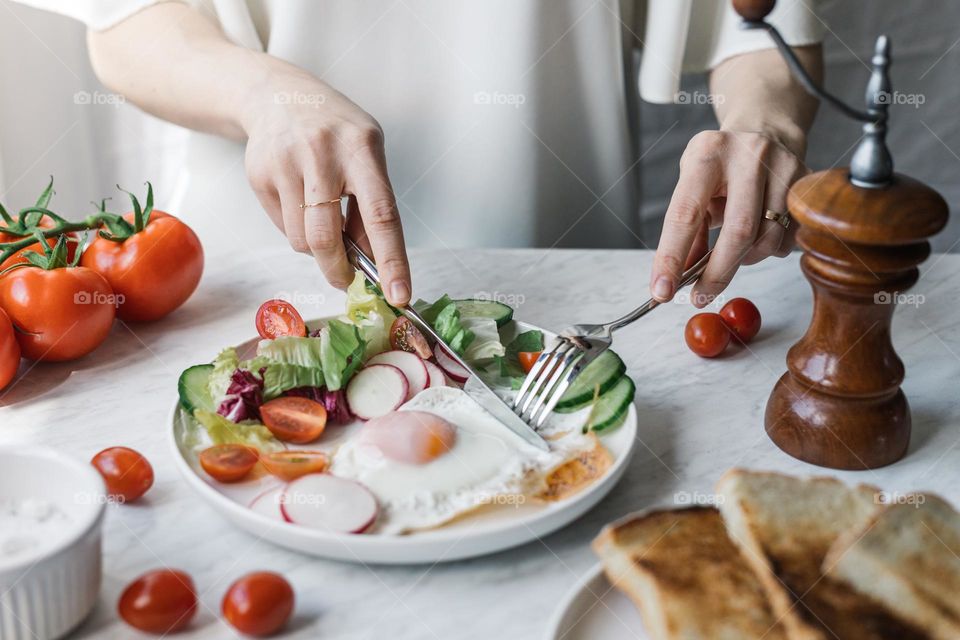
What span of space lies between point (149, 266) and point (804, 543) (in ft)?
3.98

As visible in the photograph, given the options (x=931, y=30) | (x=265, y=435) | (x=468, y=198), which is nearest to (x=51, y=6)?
(x=468, y=198)

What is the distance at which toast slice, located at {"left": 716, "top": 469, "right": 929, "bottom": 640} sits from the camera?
0.88 meters

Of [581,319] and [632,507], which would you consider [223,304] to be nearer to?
[581,319]

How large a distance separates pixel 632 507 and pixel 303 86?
3.21ft

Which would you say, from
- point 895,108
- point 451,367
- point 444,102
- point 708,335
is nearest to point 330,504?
point 451,367

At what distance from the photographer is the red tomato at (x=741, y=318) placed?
1.65 m

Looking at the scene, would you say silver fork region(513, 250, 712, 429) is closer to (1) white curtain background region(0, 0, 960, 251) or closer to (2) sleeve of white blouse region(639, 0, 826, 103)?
(2) sleeve of white blouse region(639, 0, 826, 103)

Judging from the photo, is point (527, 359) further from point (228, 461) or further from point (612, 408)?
point (228, 461)

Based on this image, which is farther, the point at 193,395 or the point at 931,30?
the point at 931,30

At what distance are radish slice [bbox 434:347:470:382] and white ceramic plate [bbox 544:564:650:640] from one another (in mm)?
520

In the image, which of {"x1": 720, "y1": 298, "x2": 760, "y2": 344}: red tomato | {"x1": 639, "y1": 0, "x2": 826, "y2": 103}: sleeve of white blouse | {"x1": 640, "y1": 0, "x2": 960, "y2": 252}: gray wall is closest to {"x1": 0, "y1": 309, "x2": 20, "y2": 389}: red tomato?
{"x1": 720, "y1": 298, "x2": 760, "y2": 344}: red tomato

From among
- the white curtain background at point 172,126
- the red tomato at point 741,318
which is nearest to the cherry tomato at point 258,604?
the red tomato at point 741,318

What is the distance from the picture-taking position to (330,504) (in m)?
1.10

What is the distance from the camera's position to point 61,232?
5.53ft
